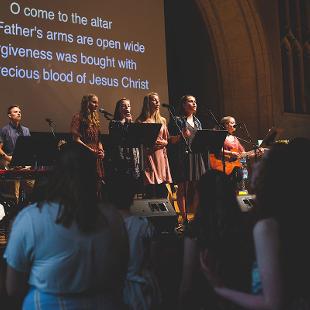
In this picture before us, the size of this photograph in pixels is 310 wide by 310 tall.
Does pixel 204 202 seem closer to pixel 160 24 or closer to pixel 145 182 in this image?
pixel 145 182

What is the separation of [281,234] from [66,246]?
709 millimetres

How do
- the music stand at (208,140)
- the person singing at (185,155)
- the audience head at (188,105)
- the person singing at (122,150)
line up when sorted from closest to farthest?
the music stand at (208,140)
the person singing at (122,150)
the person singing at (185,155)
the audience head at (188,105)

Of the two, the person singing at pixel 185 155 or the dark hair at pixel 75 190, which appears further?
the person singing at pixel 185 155

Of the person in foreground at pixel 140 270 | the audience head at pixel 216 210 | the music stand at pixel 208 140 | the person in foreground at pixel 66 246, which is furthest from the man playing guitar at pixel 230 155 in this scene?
the person in foreground at pixel 66 246

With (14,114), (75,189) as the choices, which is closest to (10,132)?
(14,114)

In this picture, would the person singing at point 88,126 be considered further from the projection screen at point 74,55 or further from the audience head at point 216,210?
the audience head at point 216,210

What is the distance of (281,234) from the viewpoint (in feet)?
6.03

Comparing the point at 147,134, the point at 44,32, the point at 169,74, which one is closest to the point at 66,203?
the point at 147,134

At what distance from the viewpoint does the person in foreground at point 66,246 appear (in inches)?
75.9

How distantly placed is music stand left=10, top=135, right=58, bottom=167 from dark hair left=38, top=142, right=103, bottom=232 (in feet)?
10.5

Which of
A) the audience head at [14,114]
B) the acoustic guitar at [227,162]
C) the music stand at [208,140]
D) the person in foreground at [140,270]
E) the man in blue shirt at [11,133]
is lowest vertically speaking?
the person in foreground at [140,270]

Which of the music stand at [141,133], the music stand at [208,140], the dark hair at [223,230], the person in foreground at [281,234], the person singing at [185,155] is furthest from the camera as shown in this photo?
the person singing at [185,155]

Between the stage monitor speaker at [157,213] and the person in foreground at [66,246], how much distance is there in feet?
10.1

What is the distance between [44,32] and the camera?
24.6 feet
